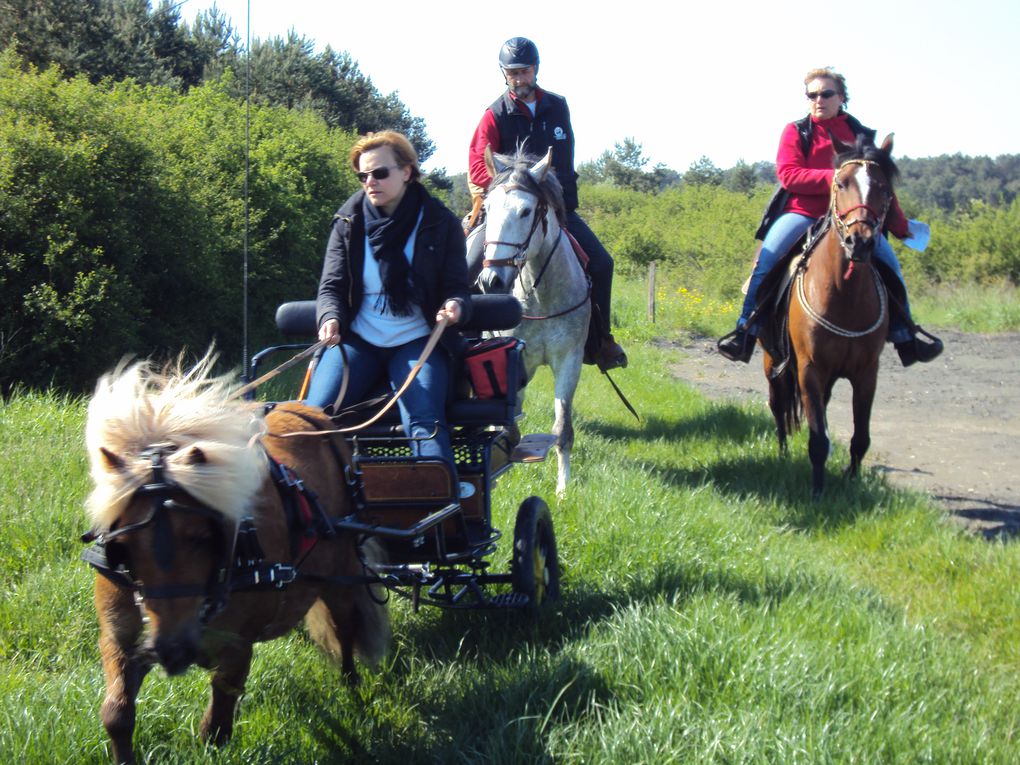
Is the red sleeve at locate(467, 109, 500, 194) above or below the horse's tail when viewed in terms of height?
above

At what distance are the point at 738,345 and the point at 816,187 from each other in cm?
161

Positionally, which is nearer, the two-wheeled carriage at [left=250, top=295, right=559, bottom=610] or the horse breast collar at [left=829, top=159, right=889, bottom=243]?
the two-wheeled carriage at [left=250, top=295, right=559, bottom=610]

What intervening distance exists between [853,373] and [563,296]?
7.95 ft

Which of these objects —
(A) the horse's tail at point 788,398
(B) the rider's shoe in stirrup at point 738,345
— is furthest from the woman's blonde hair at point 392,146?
(B) the rider's shoe in stirrup at point 738,345

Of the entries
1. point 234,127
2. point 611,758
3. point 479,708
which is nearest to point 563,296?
point 479,708

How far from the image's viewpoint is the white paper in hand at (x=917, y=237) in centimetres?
826

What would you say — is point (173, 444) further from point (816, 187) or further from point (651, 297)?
point (651, 297)

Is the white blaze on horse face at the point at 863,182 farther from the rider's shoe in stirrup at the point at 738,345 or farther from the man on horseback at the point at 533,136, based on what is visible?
the man on horseback at the point at 533,136

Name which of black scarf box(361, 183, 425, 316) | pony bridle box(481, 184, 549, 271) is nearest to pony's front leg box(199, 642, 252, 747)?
black scarf box(361, 183, 425, 316)

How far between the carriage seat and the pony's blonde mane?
55.4 inches

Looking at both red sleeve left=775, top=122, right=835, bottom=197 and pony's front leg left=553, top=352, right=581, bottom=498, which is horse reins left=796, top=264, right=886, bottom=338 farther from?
pony's front leg left=553, top=352, right=581, bottom=498

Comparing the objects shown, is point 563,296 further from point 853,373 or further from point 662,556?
point 662,556

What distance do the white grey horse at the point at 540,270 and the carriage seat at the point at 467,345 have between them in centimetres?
204

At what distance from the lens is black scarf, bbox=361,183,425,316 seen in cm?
465
